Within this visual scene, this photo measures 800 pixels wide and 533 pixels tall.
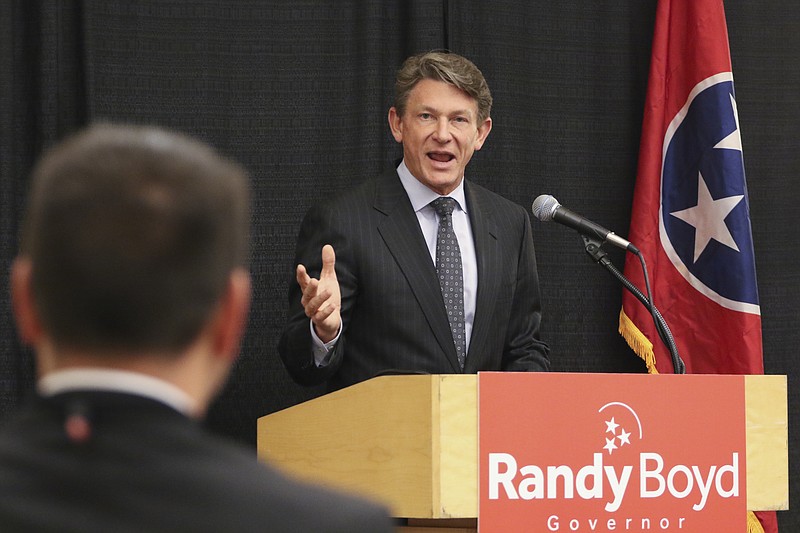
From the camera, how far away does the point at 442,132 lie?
3.16 metres

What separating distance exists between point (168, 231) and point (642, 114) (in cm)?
361

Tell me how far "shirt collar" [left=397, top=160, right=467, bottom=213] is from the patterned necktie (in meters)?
0.08

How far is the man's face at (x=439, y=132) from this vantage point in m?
3.16

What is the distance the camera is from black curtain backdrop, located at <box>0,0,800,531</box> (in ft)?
11.7

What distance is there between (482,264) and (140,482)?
239 centimetres

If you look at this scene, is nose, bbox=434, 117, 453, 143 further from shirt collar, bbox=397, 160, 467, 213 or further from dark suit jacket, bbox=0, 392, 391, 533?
dark suit jacket, bbox=0, 392, 391, 533

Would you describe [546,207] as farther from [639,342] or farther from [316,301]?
[639,342]

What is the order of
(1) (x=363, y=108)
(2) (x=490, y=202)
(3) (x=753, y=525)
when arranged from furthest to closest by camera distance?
1. (1) (x=363, y=108)
2. (3) (x=753, y=525)
3. (2) (x=490, y=202)

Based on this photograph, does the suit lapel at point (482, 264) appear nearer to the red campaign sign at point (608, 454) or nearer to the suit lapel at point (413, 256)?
the suit lapel at point (413, 256)

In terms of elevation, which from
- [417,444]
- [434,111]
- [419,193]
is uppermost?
[434,111]

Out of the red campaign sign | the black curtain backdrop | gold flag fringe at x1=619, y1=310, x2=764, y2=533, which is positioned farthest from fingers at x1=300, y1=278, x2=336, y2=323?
gold flag fringe at x1=619, y1=310, x2=764, y2=533

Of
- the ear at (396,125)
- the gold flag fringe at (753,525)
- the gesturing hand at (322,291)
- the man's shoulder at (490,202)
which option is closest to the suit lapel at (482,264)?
the man's shoulder at (490,202)

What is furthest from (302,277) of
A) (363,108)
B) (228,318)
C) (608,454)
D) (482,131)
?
(363,108)

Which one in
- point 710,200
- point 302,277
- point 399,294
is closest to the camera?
point 302,277
